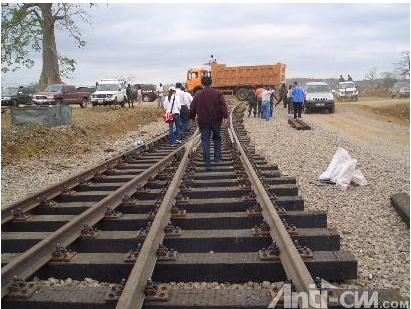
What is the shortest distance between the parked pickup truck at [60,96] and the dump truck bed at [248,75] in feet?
34.4

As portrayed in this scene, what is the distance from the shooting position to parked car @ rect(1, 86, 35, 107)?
105 feet

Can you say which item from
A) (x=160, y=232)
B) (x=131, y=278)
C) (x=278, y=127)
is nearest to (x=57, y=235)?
(x=160, y=232)

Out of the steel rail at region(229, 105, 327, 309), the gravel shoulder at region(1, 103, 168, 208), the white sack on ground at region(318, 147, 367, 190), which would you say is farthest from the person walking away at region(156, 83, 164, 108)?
the steel rail at region(229, 105, 327, 309)

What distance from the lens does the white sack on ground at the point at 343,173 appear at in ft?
23.3

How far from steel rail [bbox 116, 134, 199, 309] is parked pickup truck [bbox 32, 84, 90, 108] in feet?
87.2

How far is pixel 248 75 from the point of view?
36156 millimetres

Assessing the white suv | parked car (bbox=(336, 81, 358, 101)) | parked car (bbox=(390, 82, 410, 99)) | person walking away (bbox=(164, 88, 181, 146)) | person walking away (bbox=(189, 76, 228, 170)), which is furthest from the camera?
parked car (bbox=(390, 82, 410, 99))

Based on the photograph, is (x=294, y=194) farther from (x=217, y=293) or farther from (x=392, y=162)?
(x=392, y=162)

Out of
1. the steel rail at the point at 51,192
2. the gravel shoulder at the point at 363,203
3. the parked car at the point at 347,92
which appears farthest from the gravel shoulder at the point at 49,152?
the parked car at the point at 347,92

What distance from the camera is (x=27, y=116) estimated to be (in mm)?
15680

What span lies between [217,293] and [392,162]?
8.21 metres

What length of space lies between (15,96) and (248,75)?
58.0 ft

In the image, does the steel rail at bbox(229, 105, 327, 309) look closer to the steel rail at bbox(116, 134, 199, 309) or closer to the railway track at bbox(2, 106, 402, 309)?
the railway track at bbox(2, 106, 402, 309)

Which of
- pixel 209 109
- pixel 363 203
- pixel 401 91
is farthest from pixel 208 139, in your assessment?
pixel 401 91
